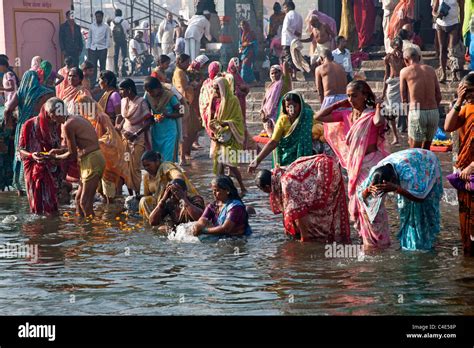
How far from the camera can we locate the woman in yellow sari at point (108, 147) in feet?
43.3

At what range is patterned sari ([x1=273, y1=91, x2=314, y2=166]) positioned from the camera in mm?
11320

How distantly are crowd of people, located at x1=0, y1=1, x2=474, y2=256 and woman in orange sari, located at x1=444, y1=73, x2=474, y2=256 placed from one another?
10 millimetres

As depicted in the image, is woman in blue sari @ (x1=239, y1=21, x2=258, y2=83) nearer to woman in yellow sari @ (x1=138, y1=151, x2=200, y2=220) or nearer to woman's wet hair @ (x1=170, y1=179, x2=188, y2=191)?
woman in yellow sari @ (x1=138, y1=151, x2=200, y2=220)

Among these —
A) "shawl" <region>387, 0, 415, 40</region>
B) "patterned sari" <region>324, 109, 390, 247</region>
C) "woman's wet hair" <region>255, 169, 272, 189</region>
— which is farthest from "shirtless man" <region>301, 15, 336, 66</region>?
"woman's wet hair" <region>255, 169, 272, 189</region>

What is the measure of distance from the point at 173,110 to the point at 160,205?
2794mm

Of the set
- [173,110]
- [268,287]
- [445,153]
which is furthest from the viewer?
[445,153]

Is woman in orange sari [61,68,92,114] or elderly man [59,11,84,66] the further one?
elderly man [59,11,84,66]

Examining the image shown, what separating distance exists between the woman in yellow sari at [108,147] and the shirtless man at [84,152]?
3.38 ft

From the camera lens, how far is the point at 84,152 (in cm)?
1193
